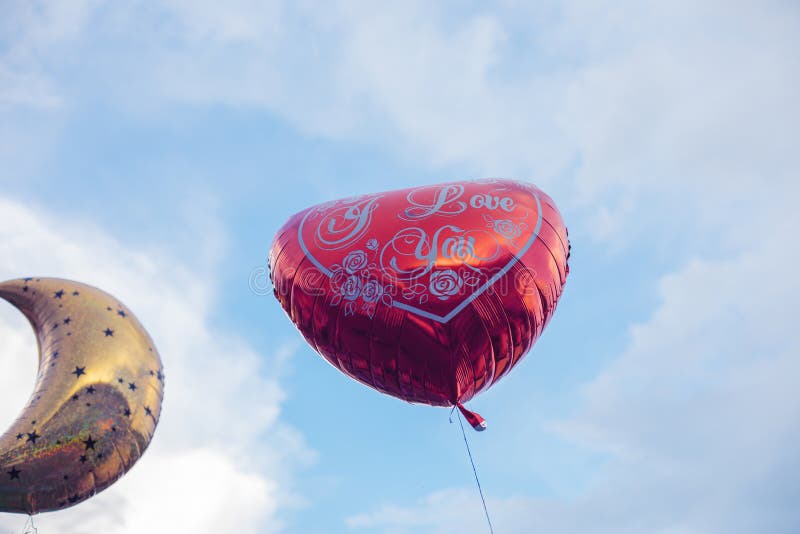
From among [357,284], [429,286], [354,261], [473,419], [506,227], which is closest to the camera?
[429,286]

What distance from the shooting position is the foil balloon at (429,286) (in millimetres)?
7449

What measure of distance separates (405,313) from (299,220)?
2.39m

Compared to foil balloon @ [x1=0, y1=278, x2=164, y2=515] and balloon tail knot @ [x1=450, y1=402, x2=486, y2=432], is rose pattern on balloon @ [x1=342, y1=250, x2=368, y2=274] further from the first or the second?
foil balloon @ [x1=0, y1=278, x2=164, y2=515]

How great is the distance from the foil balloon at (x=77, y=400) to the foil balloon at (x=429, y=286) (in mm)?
1992

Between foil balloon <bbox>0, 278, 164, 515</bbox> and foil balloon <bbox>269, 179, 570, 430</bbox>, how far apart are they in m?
1.99

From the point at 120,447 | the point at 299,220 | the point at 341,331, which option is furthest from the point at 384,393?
the point at 120,447

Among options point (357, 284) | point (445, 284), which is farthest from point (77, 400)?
point (445, 284)

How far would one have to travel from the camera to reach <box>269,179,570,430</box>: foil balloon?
745cm

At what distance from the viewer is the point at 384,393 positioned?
848 centimetres

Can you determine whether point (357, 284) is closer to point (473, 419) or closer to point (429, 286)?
point (429, 286)

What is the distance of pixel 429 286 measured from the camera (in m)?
7.42

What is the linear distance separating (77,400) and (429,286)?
12.0 ft

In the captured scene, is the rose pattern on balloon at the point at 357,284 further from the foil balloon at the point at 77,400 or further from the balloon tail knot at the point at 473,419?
the foil balloon at the point at 77,400

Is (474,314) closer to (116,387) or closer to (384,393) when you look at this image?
(384,393)
